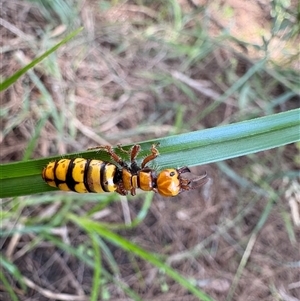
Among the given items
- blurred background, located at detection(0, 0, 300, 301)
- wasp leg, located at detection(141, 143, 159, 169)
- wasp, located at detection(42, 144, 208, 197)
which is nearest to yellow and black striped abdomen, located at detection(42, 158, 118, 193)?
wasp, located at detection(42, 144, 208, 197)

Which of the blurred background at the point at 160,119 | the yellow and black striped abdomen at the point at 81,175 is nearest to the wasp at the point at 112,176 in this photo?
the yellow and black striped abdomen at the point at 81,175

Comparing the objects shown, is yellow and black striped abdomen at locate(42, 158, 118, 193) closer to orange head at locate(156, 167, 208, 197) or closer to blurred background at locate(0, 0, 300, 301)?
orange head at locate(156, 167, 208, 197)

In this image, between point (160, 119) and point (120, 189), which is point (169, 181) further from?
point (160, 119)

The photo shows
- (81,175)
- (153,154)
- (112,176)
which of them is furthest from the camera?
(112,176)

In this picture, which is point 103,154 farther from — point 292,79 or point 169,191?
point 292,79

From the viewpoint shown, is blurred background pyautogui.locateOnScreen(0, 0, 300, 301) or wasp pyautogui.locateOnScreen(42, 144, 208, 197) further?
blurred background pyautogui.locateOnScreen(0, 0, 300, 301)

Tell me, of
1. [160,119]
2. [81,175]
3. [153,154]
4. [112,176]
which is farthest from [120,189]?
[160,119]

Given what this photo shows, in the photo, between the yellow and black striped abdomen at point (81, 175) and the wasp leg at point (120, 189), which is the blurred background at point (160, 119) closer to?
the wasp leg at point (120, 189)
